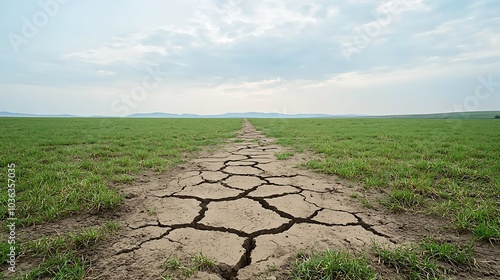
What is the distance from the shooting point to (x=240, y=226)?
2008 mm

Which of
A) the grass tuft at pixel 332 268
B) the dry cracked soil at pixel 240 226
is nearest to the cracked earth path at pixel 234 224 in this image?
the dry cracked soil at pixel 240 226

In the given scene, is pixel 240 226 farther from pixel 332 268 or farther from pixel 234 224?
pixel 332 268

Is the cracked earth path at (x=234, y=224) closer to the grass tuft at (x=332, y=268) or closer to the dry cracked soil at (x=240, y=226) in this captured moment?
the dry cracked soil at (x=240, y=226)

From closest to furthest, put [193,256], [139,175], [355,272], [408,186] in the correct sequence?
[355,272] → [193,256] → [408,186] → [139,175]

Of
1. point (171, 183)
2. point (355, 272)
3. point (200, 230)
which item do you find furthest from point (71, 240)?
point (355, 272)

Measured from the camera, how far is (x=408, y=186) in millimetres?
2928

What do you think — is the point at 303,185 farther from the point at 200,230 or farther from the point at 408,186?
the point at 200,230

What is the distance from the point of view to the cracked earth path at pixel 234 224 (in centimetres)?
154

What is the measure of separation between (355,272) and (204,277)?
0.88 metres

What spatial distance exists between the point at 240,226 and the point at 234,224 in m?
0.06

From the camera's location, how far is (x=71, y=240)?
1.73 meters

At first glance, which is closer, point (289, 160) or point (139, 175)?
point (139, 175)

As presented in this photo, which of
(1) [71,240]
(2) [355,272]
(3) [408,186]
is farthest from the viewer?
(3) [408,186]

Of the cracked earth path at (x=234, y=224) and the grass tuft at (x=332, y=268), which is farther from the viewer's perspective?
the cracked earth path at (x=234, y=224)
